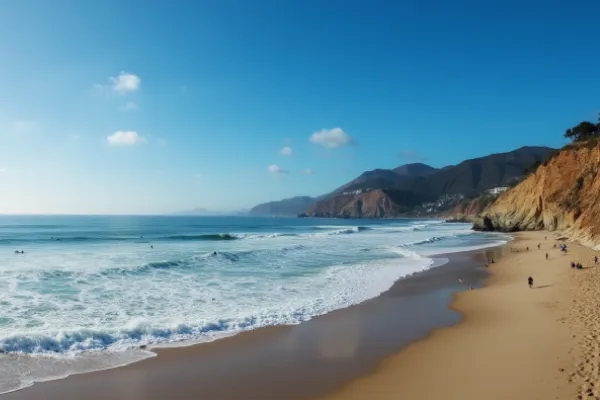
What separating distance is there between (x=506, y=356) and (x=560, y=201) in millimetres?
42450

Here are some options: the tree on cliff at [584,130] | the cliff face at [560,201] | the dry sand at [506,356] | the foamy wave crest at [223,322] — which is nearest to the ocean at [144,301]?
the foamy wave crest at [223,322]

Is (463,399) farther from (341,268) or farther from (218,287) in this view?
(341,268)

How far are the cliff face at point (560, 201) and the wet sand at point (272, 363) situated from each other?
2412 cm

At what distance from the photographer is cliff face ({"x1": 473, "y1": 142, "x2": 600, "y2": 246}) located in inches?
1321

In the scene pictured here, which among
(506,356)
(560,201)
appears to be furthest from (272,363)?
(560,201)

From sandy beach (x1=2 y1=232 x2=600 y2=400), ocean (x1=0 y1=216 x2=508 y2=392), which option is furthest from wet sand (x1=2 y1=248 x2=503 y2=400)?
ocean (x1=0 y1=216 x2=508 y2=392)

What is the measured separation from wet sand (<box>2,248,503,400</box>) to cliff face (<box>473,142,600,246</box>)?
2412 centimetres

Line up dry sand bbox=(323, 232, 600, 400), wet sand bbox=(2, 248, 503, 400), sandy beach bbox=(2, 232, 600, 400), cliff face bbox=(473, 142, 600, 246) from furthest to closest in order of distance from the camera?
cliff face bbox=(473, 142, 600, 246), wet sand bbox=(2, 248, 503, 400), sandy beach bbox=(2, 232, 600, 400), dry sand bbox=(323, 232, 600, 400)

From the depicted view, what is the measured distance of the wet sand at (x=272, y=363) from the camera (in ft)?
24.4

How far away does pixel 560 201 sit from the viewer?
144 ft

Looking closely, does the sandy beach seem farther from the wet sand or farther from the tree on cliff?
the tree on cliff

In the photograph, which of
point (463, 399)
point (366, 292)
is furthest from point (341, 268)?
point (463, 399)

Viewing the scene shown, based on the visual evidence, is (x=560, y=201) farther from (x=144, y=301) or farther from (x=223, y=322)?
(x=144, y=301)

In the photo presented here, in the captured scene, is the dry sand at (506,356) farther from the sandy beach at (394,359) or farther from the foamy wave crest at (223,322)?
the foamy wave crest at (223,322)
